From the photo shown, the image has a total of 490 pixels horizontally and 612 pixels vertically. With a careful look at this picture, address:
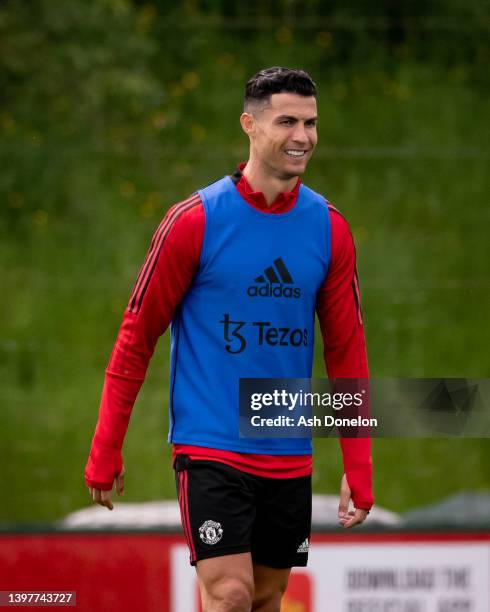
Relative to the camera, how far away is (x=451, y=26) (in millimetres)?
7316

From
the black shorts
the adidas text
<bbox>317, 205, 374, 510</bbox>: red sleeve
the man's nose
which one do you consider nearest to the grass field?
<bbox>317, 205, 374, 510</bbox>: red sleeve

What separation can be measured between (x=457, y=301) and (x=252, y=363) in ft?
12.1

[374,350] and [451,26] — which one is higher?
[451,26]

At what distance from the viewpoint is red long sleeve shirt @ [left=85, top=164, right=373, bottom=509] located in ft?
11.5

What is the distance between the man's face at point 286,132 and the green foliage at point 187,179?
315 cm

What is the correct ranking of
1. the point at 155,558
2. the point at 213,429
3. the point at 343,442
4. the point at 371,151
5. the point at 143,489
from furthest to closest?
the point at 371,151 < the point at 143,489 < the point at 155,558 < the point at 343,442 < the point at 213,429

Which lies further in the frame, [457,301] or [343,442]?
[457,301]

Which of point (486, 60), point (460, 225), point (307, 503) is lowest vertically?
point (307, 503)

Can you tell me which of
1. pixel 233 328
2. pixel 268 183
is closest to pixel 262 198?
pixel 268 183

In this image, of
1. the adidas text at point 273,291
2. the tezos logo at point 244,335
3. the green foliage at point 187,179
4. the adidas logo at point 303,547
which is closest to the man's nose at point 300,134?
the adidas text at point 273,291

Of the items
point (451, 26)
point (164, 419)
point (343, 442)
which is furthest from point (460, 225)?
point (343, 442)

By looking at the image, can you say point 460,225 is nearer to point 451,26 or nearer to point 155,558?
point 451,26

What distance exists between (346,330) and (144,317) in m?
0.62

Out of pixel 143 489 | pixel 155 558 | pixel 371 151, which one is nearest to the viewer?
pixel 155 558
